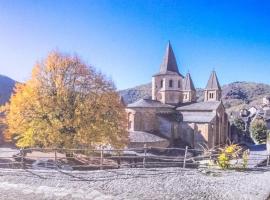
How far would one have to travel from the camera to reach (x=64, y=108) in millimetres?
22000

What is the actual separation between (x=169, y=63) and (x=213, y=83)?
1389cm

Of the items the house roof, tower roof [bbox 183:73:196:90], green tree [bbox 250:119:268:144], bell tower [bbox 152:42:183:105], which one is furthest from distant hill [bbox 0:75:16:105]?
green tree [bbox 250:119:268:144]

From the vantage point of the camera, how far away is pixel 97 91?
2353 cm

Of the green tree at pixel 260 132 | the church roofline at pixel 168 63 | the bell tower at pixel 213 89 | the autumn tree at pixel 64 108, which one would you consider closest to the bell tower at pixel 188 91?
the bell tower at pixel 213 89

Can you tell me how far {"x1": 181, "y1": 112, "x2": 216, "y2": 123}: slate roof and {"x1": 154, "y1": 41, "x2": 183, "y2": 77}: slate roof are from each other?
8.40 meters

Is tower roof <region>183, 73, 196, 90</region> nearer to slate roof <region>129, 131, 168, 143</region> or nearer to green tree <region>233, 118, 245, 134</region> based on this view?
green tree <region>233, 118, 245, 134</region>

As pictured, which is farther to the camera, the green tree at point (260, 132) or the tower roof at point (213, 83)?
the tower roof at point (213, 83)

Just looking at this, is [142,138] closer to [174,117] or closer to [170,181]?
[174,117]

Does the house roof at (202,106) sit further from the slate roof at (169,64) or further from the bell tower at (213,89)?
the bell tower at (213,89)

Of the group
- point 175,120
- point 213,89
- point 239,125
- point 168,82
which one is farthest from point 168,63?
Answer: point 239,125

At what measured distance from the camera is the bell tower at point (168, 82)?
5047 cm

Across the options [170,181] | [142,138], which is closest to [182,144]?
[142,138]

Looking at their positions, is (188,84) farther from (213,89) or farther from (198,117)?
(198,117)

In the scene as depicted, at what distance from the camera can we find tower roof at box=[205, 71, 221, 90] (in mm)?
60219
